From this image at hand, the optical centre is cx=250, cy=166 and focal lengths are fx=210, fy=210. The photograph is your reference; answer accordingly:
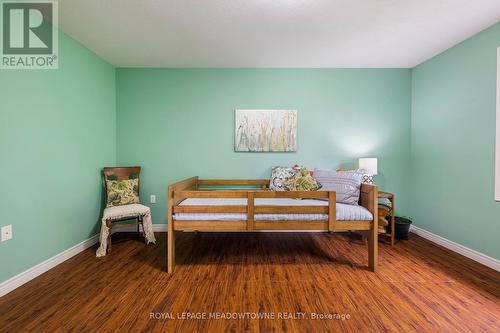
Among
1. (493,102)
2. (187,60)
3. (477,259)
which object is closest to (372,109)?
(493,102)

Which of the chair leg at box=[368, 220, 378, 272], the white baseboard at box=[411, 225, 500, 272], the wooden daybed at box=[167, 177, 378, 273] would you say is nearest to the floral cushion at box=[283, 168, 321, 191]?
the wooden daybed at box=[167, 177, 378, 273]

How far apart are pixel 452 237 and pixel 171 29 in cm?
387

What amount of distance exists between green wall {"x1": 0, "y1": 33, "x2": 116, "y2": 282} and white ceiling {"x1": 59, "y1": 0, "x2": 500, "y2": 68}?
1.53 feet

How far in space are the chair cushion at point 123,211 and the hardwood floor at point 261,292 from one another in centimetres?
42

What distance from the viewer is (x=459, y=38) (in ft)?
7.51

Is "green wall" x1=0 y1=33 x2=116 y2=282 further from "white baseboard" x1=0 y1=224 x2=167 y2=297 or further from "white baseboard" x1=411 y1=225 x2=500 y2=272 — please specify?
"white baseboard" x1=411 y1=225 x2=500 y2=272

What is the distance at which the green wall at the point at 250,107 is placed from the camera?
9.90ft

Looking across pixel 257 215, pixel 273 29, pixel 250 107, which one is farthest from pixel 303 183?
pixel 273 29

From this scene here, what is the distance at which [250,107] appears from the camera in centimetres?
303

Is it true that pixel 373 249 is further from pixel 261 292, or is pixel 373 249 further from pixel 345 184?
pixel 261 292

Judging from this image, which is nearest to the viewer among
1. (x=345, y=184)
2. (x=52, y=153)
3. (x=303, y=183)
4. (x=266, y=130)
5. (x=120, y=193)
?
(x=52, y=153)

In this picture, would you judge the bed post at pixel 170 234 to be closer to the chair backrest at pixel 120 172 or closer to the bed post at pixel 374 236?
the chair backrest at pixel 120 172

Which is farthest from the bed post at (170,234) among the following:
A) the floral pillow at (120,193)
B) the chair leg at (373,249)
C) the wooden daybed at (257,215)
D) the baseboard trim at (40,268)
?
the chair leg at (373,249)

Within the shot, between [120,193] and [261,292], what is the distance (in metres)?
2.07
